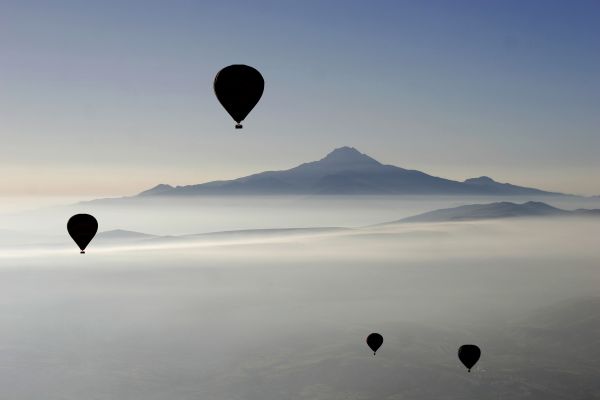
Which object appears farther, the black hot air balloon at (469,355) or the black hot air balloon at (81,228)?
the black hot air balloon at (469,355)

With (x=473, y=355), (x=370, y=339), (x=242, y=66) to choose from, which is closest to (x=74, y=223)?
(x=242, y=66)

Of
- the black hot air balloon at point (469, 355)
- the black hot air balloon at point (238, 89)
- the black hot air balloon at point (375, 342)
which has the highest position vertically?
the black hot air balloon at point (238, 89)

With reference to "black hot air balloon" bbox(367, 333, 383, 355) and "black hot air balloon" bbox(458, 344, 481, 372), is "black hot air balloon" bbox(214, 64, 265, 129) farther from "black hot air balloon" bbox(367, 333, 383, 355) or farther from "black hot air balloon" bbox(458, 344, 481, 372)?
"black hot air balloon" bbox(458, 344, 481, 372)

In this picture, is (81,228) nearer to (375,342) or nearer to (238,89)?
(238,89)

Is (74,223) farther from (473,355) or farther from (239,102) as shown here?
(473,355)

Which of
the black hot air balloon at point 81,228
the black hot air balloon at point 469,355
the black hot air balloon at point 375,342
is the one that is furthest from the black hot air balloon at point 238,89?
the black hot air balloon at point 469,355

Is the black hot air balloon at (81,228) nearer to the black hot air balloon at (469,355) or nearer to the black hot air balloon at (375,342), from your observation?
the black hot air balloon at (375,342)

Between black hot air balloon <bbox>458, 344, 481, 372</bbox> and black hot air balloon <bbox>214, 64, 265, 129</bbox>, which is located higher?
black hot air balloon <bbox>214, 64, 265, 129</bbox>

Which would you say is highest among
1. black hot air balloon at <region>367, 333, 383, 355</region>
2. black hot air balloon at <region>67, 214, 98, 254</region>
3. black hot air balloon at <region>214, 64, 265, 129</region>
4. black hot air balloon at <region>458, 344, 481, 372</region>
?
black hot air balloon at <region>214, 64, 265, 129</region>

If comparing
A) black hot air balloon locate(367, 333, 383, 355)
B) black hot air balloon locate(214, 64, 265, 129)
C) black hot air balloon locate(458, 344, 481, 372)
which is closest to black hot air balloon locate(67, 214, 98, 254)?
black hot air balloon locate(214, 64, 265, 129)
